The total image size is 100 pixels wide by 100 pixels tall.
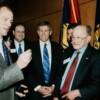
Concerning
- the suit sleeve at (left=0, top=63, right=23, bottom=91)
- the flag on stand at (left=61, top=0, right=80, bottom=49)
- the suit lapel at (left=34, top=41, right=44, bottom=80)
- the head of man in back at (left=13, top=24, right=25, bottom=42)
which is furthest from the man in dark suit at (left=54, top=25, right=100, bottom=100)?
the head of man in back at (left=13, top=24, right=25, bottom=42)

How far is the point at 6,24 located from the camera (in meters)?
2.46

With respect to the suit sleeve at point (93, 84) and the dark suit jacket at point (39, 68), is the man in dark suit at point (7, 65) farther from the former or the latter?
the dark suit jacket at point (39, 68)

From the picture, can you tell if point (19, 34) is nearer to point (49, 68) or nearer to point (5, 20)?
point (49, 68)

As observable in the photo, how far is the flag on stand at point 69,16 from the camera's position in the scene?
5.27 meters

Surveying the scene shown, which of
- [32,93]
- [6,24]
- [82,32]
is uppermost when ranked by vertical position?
[6,24]

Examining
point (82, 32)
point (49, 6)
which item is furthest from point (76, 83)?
point (49, 6)

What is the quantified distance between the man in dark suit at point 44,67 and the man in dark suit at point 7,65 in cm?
188

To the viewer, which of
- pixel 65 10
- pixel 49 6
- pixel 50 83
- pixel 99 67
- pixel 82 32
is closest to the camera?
pixel 99 67

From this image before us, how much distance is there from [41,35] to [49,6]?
104 inches

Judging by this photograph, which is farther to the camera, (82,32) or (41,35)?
(41,35)

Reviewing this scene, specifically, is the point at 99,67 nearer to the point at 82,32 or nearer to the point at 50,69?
the point at 82,32

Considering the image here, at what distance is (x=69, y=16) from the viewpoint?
5.38 m

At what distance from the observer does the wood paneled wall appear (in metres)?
5.63

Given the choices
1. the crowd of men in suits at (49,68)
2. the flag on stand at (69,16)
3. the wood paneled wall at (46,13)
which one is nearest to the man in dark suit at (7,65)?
the crowd of men in suits at (49,68)
